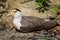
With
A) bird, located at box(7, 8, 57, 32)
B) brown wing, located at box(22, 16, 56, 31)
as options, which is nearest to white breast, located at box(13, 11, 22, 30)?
bird, located at box(7, 8, 57, 32)

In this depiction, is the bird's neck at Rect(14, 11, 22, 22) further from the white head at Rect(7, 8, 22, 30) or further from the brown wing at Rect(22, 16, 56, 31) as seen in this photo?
the brown wing at Rect(22, 16, 56, 31)

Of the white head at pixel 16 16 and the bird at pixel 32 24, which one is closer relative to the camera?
the bird at pixel 32 24

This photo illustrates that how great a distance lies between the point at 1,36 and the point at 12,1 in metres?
2.22

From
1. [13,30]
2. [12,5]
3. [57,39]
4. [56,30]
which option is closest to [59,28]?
[56,30]

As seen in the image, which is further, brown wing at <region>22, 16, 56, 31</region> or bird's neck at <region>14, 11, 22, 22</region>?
bird's neck at <region>14, 11, 22, 22</region>

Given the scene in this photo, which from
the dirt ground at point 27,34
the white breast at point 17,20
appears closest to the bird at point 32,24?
the white breast at point 17,20

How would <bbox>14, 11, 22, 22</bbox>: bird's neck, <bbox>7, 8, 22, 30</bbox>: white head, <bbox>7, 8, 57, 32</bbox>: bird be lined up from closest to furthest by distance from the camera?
<bbox>7, 8, 57, 32</bbox>: bird < <bbox>7, 8, 22, 30</bbox>: white head < <bbox>14, 11, 22, 22</bbox>: bird's neck

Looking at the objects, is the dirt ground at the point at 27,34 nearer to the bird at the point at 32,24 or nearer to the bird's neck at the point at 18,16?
the bird at the point at 32,24

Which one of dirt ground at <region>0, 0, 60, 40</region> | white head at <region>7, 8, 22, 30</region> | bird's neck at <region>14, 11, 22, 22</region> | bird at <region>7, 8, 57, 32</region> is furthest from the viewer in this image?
bird's neck at <region>14, 11, 22, 22</region>

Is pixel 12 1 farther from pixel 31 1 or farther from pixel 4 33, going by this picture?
pixel 4 33

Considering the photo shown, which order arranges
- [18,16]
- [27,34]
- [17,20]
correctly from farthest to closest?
[18,16] < [17,20] < [27,34]

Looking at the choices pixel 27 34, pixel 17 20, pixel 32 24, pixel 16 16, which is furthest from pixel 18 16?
pixel 27 34

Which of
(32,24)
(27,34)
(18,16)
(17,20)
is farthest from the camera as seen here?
(18,16)

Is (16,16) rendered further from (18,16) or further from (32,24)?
(32,24)
